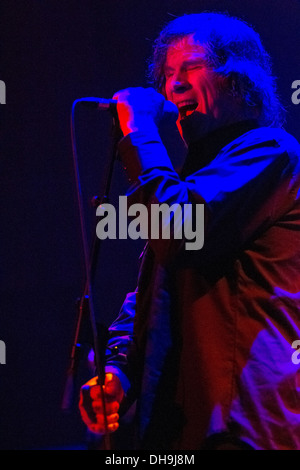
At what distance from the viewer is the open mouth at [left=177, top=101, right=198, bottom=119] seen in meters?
1.49

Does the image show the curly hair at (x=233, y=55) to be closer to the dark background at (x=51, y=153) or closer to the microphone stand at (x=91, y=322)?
the microphone stand at (x=91, y=322)

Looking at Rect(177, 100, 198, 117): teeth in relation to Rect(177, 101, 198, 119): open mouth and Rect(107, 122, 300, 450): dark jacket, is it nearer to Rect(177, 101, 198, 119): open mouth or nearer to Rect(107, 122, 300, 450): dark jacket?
Rect(177, 101, 198, 119): open mouth

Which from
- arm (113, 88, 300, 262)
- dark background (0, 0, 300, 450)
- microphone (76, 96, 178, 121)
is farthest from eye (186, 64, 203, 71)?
dark background (0, 0, 300, 450)

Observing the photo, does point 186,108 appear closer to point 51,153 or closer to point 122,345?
point 122,345

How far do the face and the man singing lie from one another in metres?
0.13

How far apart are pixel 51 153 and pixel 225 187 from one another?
5.77ft

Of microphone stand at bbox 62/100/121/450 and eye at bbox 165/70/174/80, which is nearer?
microphone stand at bbox 62/100/121/450

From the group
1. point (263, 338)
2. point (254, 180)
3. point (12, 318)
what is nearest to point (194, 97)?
point (254, 180)

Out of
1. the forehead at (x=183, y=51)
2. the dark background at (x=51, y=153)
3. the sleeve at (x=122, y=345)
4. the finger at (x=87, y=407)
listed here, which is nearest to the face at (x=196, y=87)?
the forehead at (x=183, y=51)

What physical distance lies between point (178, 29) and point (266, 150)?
26.6 inches

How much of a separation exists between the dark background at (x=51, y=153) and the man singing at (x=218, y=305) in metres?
1.40

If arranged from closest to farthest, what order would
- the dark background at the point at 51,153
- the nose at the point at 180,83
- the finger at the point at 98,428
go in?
the finger at the point at 98,428
the nose at the point at 180,83
the dark background at the point at 51,153

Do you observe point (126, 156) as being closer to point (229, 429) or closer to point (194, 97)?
point (194, 97)

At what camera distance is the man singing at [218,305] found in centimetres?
109
